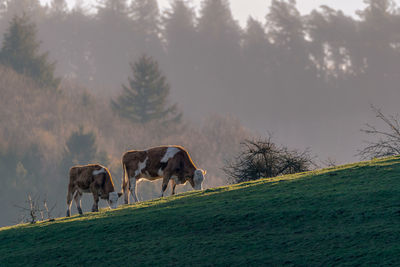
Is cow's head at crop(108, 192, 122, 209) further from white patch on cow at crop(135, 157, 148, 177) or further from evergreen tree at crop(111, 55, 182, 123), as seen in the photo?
evergreen tree at crop(111, 55, 182, 123)

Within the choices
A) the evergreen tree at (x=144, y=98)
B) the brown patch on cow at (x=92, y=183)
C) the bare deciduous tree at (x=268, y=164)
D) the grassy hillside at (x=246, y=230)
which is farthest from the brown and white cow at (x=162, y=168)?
the evergreen tree at (x=144, y=98)

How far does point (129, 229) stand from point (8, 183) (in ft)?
258

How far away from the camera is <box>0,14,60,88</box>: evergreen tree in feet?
396

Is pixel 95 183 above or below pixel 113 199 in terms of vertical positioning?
above

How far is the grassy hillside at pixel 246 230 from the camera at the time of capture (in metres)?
15.1

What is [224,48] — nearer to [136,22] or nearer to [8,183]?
[136,22]

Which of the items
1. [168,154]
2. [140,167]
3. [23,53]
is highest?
[23,53]

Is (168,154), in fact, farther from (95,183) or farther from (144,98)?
(144,98)

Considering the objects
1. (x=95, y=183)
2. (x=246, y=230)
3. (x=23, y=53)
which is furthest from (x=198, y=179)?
(x=23, y=53)

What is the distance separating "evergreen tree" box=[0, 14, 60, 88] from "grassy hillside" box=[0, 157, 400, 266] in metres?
103

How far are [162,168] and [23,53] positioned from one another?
100082 millimetres

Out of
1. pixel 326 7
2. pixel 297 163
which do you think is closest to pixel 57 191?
pixel 297 163

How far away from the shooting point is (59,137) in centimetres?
11200

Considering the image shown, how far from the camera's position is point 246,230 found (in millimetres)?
17141
